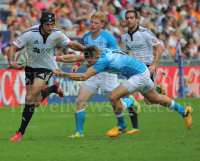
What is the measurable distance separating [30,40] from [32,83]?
830 millimetres

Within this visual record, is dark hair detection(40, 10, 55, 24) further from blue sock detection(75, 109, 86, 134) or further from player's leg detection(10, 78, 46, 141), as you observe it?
blue sock detection(75, 109, 86, 134)

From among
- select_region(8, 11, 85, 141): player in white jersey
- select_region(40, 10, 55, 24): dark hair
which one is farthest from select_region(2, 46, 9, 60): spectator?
select_region(40, 10, 55, 24): dark hair

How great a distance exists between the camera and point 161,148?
6531 mm

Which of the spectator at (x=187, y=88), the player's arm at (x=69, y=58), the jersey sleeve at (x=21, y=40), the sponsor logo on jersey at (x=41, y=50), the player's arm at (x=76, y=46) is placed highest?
the jersey sleeve at (x=21, y=40)

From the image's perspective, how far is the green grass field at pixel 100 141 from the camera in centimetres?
601

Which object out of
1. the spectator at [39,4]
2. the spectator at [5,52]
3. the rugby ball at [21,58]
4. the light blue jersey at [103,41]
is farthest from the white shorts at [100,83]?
the spectator at [39,4]

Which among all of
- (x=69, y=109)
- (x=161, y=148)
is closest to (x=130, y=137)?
(x=161, y=148)

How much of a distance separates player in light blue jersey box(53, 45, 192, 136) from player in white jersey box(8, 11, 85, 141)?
0.39m

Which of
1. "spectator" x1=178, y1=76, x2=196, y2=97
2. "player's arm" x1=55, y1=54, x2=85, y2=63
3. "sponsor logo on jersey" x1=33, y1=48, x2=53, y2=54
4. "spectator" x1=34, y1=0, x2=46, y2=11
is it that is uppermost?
"spectator" x1=34, y1=0, x2=46, y2=11

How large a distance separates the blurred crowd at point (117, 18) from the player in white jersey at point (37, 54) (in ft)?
22.5

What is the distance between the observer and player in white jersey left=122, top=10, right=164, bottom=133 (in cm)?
920

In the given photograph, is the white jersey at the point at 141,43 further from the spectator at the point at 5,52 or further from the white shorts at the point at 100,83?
the spectator at the point at 5,52

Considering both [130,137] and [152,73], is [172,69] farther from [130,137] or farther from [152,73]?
[130,137]

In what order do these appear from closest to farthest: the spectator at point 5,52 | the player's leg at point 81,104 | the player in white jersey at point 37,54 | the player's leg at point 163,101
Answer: the player in white jersey at point 37,54 → the player's leg at point 163,101 → the player's leg at point 81,104 → the spectator at point 5,52
